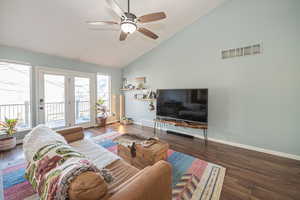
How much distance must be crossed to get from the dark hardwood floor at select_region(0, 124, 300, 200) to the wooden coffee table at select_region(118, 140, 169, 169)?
0.94m

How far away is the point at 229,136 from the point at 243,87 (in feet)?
4.08

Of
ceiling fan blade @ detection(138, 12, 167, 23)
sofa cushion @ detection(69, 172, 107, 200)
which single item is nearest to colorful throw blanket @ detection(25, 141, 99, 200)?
sofa cushion @ detection(69, 172, 107, 200)

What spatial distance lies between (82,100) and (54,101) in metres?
0.82

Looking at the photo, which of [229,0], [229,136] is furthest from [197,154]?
[229,0]

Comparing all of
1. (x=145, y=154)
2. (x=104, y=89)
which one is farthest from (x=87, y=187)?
(x=104, y=89)

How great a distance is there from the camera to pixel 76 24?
2.78 meters

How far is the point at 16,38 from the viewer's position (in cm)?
278

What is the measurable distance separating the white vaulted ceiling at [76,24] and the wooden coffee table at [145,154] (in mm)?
2840

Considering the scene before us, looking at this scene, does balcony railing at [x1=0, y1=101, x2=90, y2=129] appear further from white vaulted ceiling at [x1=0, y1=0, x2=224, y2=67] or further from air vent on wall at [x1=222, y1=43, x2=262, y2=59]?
air vent on wall at [x1=222, y1=43, x2=262, y2=59]

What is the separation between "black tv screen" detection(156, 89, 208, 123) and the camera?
310cm

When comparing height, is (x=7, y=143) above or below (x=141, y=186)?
below

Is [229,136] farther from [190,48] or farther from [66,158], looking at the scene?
[66,158]

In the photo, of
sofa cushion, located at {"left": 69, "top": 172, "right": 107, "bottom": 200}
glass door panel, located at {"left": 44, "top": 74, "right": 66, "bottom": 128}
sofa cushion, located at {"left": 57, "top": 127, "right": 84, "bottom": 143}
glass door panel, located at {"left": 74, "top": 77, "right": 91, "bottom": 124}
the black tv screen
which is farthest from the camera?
glass door panel, located at {"left": 74, "top": 77, "right": 91, "bottom": 124}

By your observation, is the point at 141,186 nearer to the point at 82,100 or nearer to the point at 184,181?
the point at 184,181
